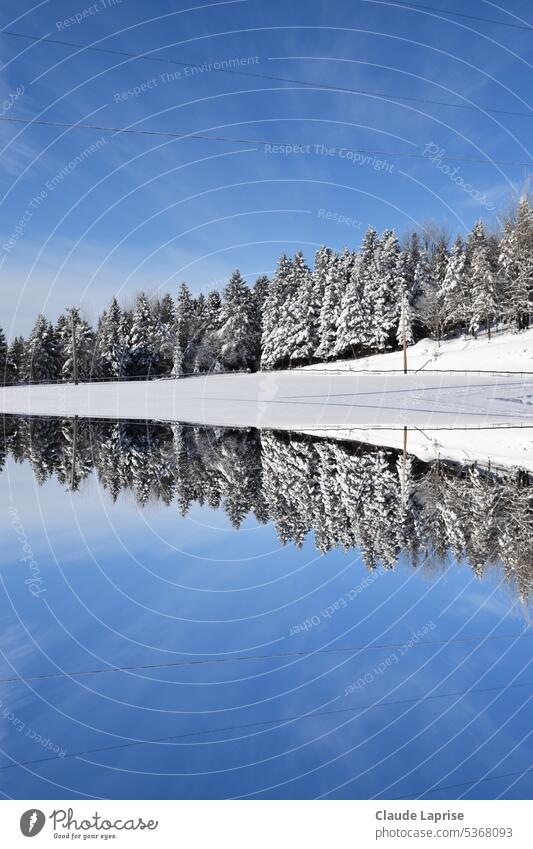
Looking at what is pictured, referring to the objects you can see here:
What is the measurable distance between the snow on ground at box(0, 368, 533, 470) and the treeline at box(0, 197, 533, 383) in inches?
788

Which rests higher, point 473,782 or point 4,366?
point 4,366

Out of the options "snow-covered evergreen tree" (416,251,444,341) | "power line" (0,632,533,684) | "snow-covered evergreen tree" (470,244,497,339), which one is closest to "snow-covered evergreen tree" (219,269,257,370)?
"snow-covered evergreen tree" (416,251,444,341)

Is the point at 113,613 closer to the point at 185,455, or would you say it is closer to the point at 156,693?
the point at 156,693

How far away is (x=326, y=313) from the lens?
64062 mm

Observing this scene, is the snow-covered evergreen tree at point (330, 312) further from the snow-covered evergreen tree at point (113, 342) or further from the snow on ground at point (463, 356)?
the snow-covered evergreen tree at point (113, 342)

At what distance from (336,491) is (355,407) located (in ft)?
66.2

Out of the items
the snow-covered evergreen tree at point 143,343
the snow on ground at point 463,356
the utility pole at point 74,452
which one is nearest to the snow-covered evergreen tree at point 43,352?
the snow-covered evergreen tree at point 143,343

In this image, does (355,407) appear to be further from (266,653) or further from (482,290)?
(482,290)

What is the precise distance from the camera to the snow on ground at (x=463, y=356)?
168 feet

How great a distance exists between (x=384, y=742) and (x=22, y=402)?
4489 cm

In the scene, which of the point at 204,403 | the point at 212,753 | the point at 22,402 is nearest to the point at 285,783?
the point at 212,753

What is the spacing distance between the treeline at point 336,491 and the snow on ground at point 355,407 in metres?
2.35

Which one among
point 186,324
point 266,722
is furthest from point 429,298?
point 266,722

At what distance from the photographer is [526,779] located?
2.62 meters
